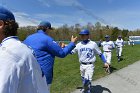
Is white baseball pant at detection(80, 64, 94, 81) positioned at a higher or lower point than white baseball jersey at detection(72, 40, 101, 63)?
lower

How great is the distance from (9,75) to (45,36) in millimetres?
3948

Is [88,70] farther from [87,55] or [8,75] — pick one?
[8,75]

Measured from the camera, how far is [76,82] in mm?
14258

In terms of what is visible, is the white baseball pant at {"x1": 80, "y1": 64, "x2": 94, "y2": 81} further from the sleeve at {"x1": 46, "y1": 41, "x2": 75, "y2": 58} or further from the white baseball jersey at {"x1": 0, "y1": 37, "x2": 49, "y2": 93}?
the white baseball jersey at {"x1": 0, "y1": 37, "x2": 49, "y2": 93}

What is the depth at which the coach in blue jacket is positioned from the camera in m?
6.45

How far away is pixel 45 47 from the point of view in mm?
6551

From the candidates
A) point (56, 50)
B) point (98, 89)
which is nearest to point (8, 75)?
point (56, 50)

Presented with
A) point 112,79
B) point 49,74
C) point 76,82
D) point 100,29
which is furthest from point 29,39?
point 100,29

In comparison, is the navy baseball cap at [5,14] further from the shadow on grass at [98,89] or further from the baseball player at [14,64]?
the shadow on grass at [98,89]

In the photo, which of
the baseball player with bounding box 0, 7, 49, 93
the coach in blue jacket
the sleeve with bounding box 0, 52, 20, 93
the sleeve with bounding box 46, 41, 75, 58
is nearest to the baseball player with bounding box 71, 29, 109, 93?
the coach in blue jacket

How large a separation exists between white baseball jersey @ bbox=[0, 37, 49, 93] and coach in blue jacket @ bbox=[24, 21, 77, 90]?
352 cm

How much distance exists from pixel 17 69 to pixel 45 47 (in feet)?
12.7

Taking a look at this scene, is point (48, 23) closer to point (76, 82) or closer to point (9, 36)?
point (9, 36)

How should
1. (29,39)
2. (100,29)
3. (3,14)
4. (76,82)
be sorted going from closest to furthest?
1. (3,14)
2. (29,39)
3. (76,82)
4. (100,29)
